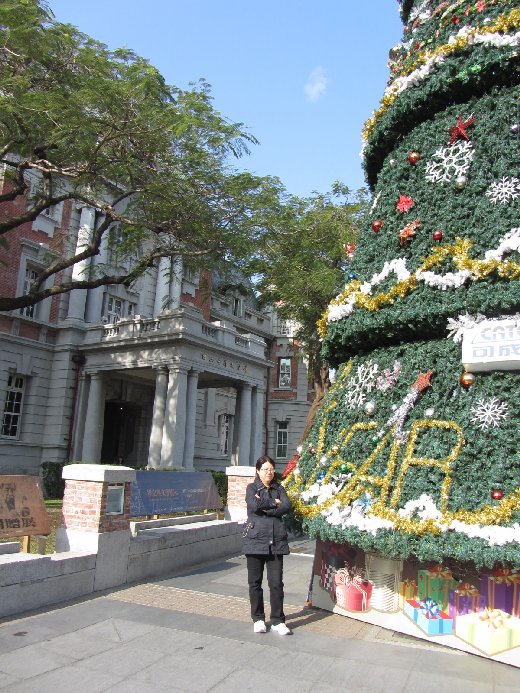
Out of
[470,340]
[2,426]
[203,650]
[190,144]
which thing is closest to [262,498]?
[203,650]

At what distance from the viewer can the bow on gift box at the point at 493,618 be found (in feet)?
16.2

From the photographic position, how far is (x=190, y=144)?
13148mm

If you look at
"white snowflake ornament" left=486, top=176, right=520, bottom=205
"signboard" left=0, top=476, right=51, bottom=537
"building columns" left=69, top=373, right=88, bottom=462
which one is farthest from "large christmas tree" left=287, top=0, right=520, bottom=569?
"building columns" left=69, top=373, right=88, bottom=462

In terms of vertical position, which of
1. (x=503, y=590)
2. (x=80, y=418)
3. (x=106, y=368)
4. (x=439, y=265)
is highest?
(x=106, y=368)

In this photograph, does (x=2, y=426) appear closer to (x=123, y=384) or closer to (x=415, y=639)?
(x=123, y=384)

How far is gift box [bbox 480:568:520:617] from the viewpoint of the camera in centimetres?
487

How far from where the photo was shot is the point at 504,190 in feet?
19.1

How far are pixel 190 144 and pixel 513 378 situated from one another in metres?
10.1

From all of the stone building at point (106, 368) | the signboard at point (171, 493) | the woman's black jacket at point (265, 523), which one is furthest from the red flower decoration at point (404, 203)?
the stone building at point (106, 368)

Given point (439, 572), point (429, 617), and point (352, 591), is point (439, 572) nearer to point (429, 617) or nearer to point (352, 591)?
point (429, 617)

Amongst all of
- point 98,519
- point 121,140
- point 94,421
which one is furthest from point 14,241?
point 98,519

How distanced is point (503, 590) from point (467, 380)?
185 cm

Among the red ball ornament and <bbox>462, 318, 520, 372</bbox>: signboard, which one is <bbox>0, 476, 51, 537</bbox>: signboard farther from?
<bbox>462, 318, 520, 372</bbox>: signboard

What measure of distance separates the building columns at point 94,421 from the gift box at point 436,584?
1921 centimetres
